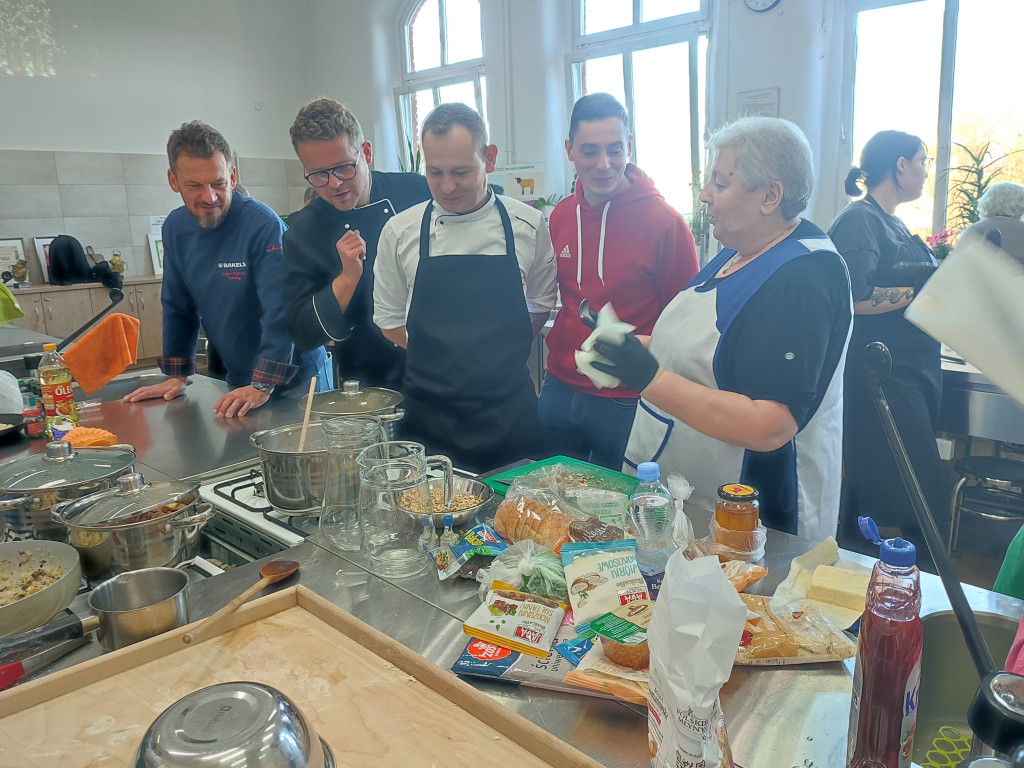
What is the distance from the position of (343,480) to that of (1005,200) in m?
3.50

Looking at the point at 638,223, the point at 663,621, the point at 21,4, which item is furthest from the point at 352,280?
the point at 21,4

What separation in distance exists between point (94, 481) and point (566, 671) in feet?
3.32

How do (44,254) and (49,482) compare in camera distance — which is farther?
(44,254)

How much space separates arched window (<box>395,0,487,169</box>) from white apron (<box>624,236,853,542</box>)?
5.58 m

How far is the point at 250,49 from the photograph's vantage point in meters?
7.75

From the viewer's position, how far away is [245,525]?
1.48m

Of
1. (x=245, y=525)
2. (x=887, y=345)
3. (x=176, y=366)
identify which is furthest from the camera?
(x=887, y=345)

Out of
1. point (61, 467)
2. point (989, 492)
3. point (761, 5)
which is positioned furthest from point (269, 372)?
point (761, 5)

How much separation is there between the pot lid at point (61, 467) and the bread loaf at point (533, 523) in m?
0.79

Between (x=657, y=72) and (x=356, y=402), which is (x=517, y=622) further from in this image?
(x=657, y=72)

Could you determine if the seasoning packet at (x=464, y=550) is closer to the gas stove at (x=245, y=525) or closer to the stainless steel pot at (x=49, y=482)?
the gas stove at (x=245, y=525)

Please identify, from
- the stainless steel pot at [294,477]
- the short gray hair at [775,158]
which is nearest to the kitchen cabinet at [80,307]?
the stainless steel pot at [294,477]

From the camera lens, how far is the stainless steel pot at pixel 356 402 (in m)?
1.73

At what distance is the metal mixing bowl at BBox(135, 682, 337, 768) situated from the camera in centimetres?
65
